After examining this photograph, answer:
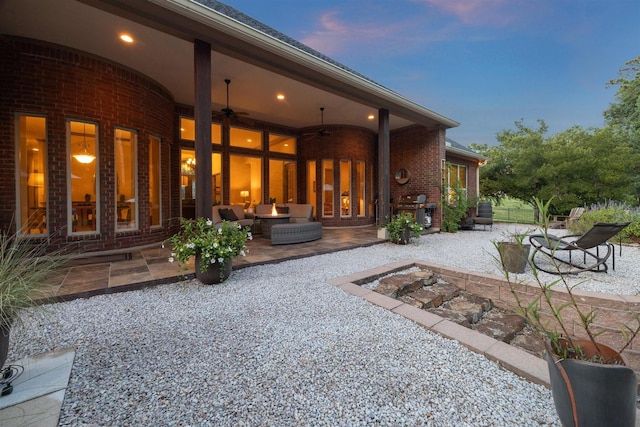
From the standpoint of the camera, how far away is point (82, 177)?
4770mm

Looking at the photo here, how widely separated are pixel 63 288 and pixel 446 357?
12.7 ft

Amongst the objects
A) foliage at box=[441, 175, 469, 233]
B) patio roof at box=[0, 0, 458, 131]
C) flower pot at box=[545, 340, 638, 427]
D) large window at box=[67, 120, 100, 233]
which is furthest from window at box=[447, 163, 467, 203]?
large window at box=[67, 120, 100, 233]

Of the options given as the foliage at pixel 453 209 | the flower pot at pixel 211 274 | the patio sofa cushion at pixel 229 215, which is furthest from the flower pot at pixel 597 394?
the foliage at pixel 453 209

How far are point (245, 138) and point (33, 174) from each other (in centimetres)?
515

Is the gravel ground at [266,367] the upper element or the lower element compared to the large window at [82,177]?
lower

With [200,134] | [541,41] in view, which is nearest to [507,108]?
[541,41]

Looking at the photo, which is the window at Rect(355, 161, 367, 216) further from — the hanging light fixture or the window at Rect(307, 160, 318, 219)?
the hanging light fixture

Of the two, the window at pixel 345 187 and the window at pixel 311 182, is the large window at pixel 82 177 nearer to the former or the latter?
the window at pixel 311 182

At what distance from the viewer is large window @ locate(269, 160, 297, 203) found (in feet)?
30.7

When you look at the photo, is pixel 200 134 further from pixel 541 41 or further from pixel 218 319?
A: pixel 541 41

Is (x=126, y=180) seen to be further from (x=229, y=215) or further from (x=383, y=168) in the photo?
(x=383, y=168)

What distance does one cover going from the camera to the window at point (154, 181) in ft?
19.4

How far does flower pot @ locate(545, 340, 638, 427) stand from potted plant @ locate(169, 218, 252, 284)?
3079 mm

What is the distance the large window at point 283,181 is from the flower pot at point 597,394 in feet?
28.5
